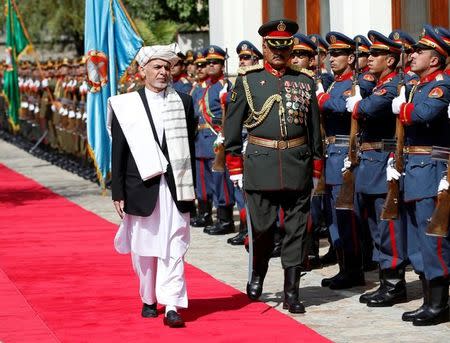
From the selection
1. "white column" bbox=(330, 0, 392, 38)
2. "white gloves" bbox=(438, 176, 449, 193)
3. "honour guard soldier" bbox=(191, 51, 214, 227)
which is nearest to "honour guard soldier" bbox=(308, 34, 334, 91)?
"white column" bbox=(330, 0, 392, 38)

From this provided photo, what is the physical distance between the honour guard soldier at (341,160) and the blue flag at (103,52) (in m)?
6.48

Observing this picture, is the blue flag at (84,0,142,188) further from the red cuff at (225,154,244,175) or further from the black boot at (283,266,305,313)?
the black boot at (283,266,305,313)

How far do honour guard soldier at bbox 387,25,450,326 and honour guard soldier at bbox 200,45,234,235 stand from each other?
5.40 metres

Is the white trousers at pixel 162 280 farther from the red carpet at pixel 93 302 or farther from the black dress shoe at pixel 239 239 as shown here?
the black dress shoe at pixel 239 239

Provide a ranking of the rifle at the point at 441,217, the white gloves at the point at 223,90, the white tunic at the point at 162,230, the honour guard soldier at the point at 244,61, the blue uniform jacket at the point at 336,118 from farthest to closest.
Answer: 1. the white gloves at the point at 223,90
2. the honour guard soldier at the point at 244,61
3. the blue uniform jacket at the point at 336,118
4. the white tunic at the point at 162,230
5. the rifle at the point at 441,217

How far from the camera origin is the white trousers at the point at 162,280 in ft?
30.0

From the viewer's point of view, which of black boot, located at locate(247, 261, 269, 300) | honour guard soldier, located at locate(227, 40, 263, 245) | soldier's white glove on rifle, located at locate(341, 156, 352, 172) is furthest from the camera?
honour guard soldier, located at locate(227, 40, 263, 245)

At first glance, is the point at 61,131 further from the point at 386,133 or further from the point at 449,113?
the point at 449,113

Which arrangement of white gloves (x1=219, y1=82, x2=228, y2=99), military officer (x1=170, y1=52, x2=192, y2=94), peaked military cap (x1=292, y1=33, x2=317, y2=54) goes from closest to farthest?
peaked military cap (x1=292, y1=33, x2=317, y2=54)
white gloves (x1=219, y1=82, x2=228, y2=99)
military officer (x1=170, y1=52, x2=192, y2=94)


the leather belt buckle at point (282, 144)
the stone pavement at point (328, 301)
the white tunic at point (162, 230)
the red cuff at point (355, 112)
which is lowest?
the stone pavement at point (328, 301)

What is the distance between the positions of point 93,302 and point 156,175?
147 cm

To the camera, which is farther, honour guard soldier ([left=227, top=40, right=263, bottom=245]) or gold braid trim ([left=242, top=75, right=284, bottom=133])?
honour guard soldier ([left=227, top=40, right=263, bottom=245])

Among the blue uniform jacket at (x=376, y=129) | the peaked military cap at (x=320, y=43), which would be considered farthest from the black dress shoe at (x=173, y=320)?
the peaked military cap at (x=320, y=43)

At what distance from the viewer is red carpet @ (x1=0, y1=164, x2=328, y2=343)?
348 inches
